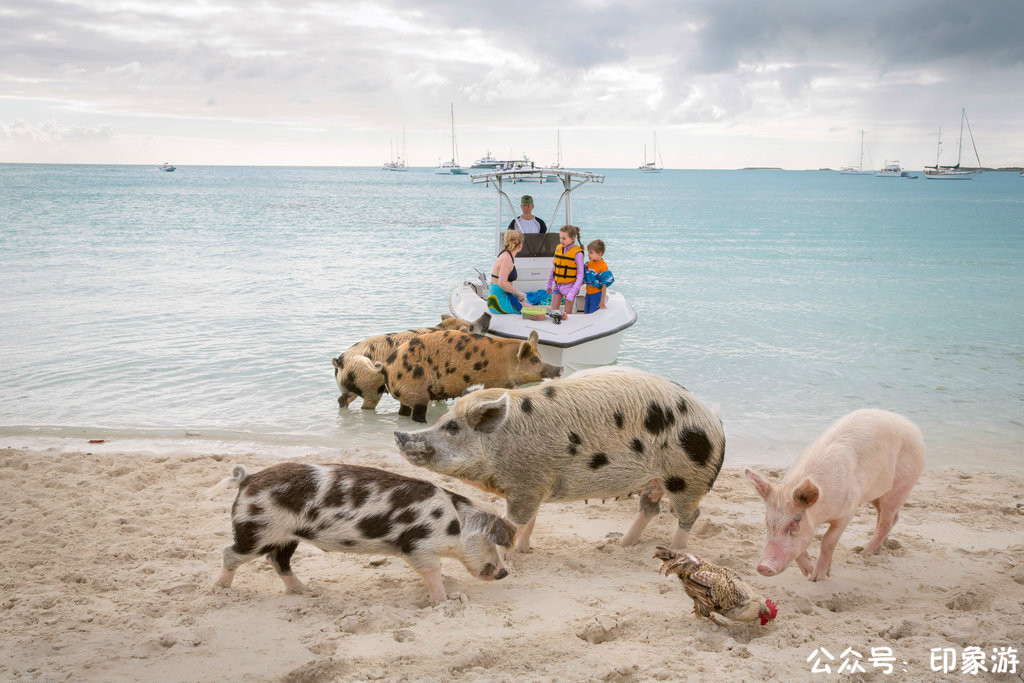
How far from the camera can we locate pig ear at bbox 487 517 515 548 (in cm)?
452

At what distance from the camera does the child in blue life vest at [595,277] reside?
35.9 feet

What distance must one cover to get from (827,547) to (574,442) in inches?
68.1

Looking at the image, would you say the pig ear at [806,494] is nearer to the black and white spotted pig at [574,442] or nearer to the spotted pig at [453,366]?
the black and white spotted pig at [574,442]

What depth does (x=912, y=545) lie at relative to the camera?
17.9 ft

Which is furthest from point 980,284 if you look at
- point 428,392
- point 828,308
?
point 428,392

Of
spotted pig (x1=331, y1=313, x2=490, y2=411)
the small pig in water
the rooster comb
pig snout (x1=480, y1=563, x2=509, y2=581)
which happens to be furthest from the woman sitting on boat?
the rooster comb

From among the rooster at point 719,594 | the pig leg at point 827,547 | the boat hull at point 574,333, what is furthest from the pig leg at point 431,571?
the boat hull at point 574,333

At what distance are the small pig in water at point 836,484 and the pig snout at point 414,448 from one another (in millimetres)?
1961

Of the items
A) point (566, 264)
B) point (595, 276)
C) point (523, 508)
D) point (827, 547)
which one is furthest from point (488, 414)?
point (595, 276)

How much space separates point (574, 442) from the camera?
4.84 meters

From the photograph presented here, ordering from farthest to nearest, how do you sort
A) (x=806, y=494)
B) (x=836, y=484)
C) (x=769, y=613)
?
(x=836, y=484) < (x=806, y=494) < (x=769, y=613)

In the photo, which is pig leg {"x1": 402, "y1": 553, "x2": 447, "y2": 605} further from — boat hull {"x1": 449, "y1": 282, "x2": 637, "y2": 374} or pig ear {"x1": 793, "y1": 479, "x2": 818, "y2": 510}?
boat hull {"x1": 449, "y1": 282, "x2": 637, "y2": 374}

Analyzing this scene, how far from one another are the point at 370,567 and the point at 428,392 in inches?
151

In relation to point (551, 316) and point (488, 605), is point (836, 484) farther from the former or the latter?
point (551, 316)
